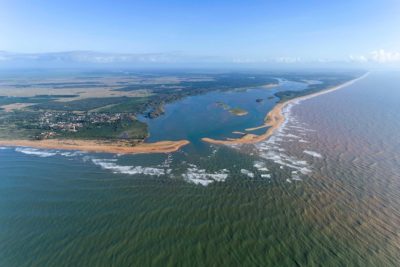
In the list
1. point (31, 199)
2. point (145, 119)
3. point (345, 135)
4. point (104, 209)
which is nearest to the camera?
point (104, 209)

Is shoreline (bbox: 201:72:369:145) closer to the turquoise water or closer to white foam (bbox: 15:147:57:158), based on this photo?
the turquoise water

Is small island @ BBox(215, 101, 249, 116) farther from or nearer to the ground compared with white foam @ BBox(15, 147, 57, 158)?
farther from the ground

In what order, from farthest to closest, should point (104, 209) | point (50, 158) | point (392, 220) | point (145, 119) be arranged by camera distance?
point (145, 119) → point (50, 158) → point (104, 209) → point (392, 220)

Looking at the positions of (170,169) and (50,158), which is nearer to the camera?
(170,169)

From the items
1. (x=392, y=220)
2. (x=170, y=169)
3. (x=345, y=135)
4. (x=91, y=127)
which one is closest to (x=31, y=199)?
(x=170, y=169)

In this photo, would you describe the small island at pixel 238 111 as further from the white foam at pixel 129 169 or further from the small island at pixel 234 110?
the white foam at pixel 129 169

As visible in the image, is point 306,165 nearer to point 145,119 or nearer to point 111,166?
point 111,166

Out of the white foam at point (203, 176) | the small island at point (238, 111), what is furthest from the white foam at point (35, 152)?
the small island at point (238, 111)

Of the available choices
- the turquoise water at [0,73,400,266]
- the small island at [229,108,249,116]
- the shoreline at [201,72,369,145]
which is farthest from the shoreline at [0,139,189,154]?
the small island at [229,108,249,116]
